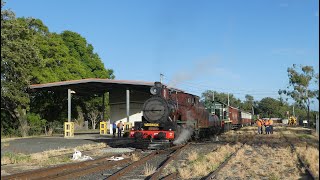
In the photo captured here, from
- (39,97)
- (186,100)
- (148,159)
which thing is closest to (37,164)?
(148,159)

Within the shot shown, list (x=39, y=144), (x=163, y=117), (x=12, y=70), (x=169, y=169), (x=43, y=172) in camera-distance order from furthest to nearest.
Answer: (x=39, y=144), (x=163, y=117), (x=169, y=169), (x=43, y=172), (x=12, y=70)

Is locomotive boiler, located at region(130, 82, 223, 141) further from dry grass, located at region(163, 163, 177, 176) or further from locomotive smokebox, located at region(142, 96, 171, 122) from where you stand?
dry grass, located at region(163, 163, 177, 176)

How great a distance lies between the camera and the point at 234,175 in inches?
436

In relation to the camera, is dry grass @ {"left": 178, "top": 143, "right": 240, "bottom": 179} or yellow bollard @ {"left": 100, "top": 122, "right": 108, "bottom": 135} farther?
yellow bollard @ {"left": 100, "top": 122, "right": 108, "bottom": 135}

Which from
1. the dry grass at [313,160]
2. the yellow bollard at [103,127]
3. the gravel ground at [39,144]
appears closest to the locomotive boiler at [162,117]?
the gravel ground at [39,144]

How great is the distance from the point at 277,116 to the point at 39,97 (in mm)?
118054

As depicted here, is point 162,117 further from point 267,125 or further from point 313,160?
point 267,125

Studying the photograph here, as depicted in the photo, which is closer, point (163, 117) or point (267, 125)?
point (163, 117)

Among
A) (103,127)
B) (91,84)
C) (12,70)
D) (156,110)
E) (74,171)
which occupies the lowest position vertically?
(74,171)

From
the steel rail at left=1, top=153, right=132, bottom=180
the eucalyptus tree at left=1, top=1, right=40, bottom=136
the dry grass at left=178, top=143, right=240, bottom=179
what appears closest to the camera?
the eucalyptus tree at left=1, top=1, right=40, bottom=136

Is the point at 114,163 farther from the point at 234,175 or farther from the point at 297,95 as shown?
the point at 297,95

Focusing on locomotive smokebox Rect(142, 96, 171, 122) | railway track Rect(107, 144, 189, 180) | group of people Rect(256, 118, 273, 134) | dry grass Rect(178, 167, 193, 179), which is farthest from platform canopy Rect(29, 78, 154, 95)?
dry grass Rect(178, 167, 193, 179)

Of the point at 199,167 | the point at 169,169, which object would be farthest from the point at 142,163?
the point at 199,167

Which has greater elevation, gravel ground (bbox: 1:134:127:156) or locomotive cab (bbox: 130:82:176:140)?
locomotive cab (bbox: 130:82:176:140)
